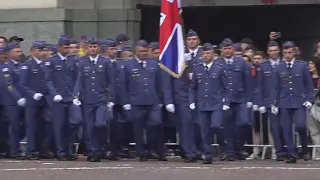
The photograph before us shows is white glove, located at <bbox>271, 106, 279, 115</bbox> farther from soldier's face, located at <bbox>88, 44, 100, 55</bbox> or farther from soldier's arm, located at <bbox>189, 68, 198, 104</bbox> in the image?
soldier's face, located at <bbox>88, 44, 100, 55</bbox>

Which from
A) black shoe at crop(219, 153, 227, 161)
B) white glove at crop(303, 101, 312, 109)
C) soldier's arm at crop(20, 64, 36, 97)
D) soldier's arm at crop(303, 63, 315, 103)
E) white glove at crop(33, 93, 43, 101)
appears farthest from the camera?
black shoe at crop(219, 153, 227, 161)

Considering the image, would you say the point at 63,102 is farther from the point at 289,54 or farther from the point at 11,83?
the point at 289,54

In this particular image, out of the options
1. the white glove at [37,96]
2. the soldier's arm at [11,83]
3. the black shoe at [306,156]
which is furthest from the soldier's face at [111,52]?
the black shoe at [306,156]

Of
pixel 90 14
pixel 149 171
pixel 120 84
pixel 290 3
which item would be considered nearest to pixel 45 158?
A: pixel 120 84

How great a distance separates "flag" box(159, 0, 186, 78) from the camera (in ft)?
50.1

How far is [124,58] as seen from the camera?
15.6 meters

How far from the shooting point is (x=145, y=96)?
15258 millimetres

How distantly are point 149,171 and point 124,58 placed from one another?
2.63m

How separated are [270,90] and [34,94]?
3651mm

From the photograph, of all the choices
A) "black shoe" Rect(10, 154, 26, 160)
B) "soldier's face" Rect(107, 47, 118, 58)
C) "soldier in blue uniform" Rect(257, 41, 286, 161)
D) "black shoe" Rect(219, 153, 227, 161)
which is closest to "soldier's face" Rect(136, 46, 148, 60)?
"soldier's face" Rect(107, 47, 118, 58)

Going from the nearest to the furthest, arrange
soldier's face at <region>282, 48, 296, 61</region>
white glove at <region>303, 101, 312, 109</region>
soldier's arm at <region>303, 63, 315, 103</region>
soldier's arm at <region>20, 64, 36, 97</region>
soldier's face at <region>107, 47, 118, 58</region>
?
white glove at <region>303, 101, 312, 109</region>
soldier's arm at <region>303, 63, 315, 103</region>
soldier's face at <region>282, 48, 296, 61</region>
soldier's arm at <region>20, 64, 36, 97</region>
soldier's face at <region>107, 47, 118, 58</region>

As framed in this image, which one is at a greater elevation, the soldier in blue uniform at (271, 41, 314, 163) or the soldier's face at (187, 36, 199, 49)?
the soldier's face at (187, 36, 199, 49)

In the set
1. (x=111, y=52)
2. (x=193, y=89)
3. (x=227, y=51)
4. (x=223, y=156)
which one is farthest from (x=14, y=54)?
(x=223, y=156)

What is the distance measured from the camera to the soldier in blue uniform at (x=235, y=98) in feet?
51.0
